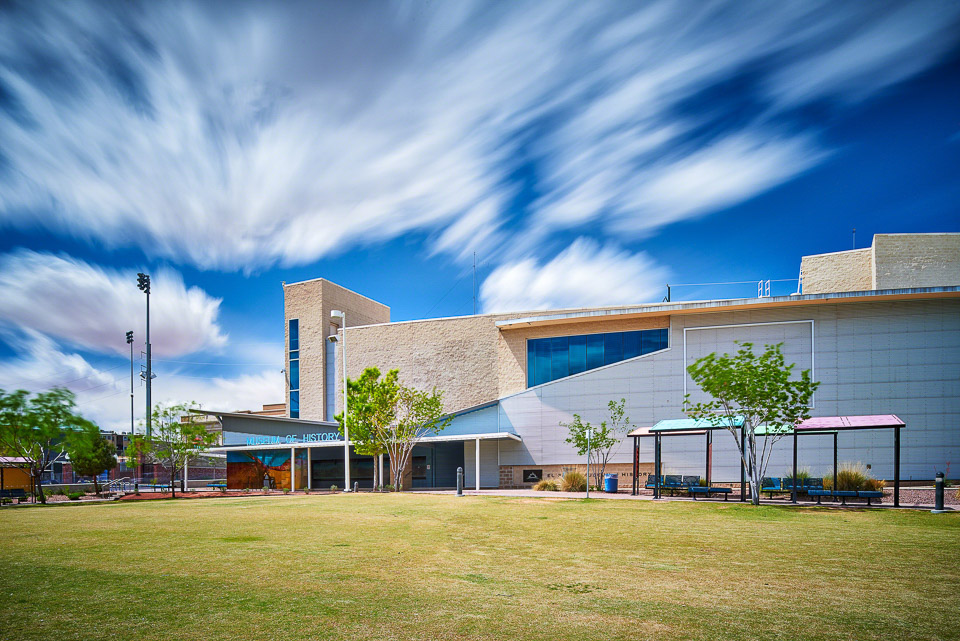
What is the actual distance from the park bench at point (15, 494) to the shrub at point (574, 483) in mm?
25671

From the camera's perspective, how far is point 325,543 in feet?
34.3

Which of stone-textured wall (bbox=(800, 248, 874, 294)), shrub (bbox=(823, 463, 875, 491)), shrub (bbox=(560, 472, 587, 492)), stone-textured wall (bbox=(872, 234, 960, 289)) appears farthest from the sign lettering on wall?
stone-textured wall (bbox=(872, 234, 960, 289))

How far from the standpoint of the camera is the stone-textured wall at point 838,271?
4106cm

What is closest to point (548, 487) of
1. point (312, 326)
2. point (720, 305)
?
point (720, 305)

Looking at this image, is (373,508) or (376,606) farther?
(373,508)

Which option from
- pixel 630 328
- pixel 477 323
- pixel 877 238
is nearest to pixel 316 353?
pixel 477 323

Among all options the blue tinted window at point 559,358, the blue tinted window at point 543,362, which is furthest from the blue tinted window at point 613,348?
the blue tinted window at point 543,362

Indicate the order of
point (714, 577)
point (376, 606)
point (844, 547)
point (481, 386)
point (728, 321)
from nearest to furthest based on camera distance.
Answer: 1. point (376, 606)
2. point (714, 577)
3. point (844, 547)
4. point (728, 321)
5. point (481, 386)

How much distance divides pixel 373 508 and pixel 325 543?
852 cm

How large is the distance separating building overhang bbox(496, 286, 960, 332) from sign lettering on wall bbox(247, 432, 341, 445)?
13.5 meters

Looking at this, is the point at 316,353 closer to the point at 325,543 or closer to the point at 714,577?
the point at 325,543

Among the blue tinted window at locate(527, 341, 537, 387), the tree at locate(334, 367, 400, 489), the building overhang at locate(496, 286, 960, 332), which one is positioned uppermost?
the building overhang at locate(496, 286, 960, 332)

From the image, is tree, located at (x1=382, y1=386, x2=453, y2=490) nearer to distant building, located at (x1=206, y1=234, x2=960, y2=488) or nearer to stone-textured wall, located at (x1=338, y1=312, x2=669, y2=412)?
distant building, located at (x1=206, y1=234, x2=960, y2=488)

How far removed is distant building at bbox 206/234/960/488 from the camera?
33438 millimetres
